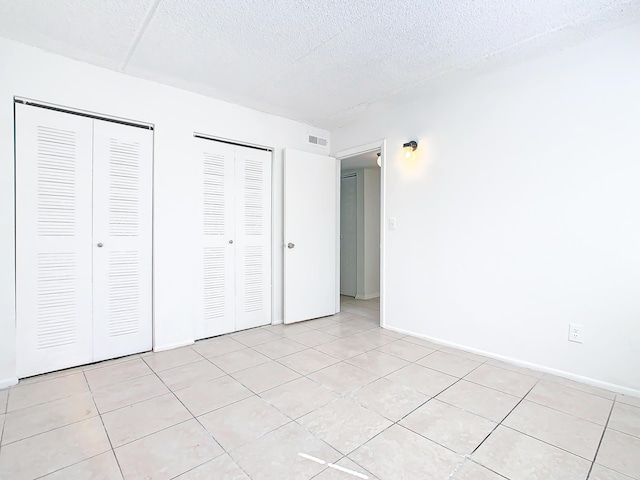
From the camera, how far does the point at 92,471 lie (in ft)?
4.72

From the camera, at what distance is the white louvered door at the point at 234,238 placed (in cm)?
327

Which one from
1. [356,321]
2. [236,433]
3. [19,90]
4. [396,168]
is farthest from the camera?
[356,321]

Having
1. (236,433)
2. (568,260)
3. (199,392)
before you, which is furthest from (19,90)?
(568,260)

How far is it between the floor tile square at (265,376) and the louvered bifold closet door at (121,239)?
111 centimetres

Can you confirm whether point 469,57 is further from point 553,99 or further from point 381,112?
point 381,112

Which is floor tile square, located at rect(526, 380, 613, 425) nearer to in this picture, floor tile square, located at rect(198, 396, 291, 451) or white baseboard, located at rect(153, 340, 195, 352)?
floor tile square, located at rect(198, 396, 291, 451)

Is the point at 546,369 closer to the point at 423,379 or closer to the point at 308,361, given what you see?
the point at 423,379

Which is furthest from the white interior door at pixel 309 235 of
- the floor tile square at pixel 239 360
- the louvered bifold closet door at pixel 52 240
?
the louvered bifold closet door at pixel 52 240

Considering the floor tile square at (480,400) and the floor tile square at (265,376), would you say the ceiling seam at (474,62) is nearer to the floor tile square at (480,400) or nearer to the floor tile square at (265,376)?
the floor tile square at (480,400)

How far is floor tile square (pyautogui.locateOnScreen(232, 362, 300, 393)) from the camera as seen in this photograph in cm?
225

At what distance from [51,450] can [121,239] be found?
162cm

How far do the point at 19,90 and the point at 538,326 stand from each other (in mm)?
4222

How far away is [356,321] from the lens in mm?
3951

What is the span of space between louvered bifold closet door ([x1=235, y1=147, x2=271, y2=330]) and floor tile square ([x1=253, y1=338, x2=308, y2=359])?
592 mm
